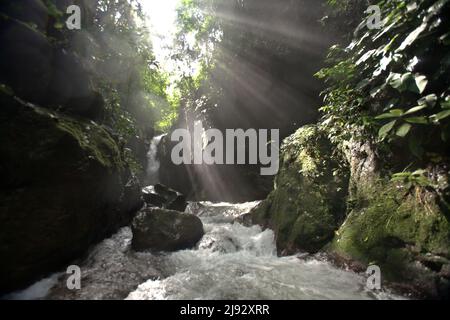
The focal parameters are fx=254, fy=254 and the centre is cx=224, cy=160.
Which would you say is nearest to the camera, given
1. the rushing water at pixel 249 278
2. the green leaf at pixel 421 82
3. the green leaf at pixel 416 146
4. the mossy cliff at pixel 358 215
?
the green leaf at pixel 421 82

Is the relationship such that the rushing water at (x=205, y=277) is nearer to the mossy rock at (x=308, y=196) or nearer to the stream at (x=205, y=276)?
the stream at (x=205, y=276)

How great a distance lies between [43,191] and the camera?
4.64m

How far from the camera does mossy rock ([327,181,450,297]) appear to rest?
346 cm

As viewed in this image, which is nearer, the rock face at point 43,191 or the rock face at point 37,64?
the rock face at point 43,191

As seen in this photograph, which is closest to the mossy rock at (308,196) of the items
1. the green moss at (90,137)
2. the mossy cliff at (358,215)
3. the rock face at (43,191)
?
the mossy cliff at (358,215)

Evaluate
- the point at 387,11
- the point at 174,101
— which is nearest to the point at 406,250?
the point at 387,11

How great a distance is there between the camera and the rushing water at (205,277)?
3961mm

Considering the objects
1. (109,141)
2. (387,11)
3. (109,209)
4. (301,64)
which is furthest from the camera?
(301,64)

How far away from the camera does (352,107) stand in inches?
214

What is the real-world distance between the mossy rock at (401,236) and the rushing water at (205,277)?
377 millimetres

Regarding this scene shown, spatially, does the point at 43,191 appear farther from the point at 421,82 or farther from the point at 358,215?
the point at 421,82

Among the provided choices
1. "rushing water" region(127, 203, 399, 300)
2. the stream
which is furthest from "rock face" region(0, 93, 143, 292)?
"rushing water" region(127, 203, 399, 300)
